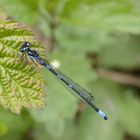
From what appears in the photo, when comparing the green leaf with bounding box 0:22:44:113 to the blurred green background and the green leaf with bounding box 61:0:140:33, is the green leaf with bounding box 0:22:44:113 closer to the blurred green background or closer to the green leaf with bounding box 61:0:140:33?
the blurred green background

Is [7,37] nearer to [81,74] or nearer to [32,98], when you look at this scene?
[32,98]

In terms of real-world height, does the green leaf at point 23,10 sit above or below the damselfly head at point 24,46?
below

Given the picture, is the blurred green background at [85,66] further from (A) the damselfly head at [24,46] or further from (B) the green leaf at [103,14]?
(A) the damselfly head at [24,46]

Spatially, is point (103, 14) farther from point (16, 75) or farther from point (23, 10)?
point (16, 75)

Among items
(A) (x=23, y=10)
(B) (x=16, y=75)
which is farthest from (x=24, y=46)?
(A) (x=23, y=10)

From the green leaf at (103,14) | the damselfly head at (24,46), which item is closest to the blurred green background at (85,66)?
the green leaf at (103,14)
